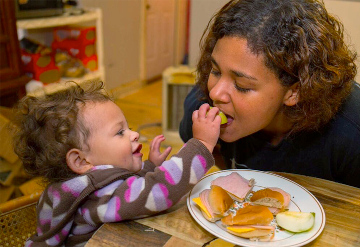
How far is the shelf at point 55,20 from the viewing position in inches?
96.8

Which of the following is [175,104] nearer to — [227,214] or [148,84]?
[148,84]

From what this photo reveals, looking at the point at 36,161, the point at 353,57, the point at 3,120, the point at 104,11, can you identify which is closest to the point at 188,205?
the point at 36,161

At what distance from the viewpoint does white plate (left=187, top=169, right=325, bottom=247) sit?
0.85 m

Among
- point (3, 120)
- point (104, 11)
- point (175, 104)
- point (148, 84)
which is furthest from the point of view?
point (148, 84)

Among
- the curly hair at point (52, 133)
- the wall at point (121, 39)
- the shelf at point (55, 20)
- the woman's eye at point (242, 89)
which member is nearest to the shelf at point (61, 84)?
the shelf at point (55, 20)

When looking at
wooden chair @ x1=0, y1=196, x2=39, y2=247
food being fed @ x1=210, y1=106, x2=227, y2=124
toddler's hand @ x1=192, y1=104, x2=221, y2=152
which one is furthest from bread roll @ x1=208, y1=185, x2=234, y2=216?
wooden chair @ x1=0, y1=196, x2=39, y2=247

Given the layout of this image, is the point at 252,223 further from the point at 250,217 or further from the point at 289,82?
the point at 289,82

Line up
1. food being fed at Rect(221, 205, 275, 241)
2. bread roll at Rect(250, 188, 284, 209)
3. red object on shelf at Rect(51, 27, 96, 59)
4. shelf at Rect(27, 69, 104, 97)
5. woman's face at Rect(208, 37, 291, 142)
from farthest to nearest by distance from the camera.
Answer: red object on shelf at Rect(51, 27, 96, 59) < shelf at Rect(27, 69, 104, 97) < woman's face at Rect(208, 37, 291, 142) < bread roll at Rect(250, 188, 284, 209) < food being fed at Rect(221, 205, 275, 241)

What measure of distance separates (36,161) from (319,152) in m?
0.91

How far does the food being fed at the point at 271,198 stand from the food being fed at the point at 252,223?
4cm

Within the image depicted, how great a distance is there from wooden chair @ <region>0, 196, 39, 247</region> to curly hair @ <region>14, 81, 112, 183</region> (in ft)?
0.80

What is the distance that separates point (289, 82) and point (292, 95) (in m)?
0.06

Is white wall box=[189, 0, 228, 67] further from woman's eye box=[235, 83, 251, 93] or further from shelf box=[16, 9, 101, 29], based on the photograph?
woman's eye box=[235, 83, 251, 93]

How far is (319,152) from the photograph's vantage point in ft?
4.25
